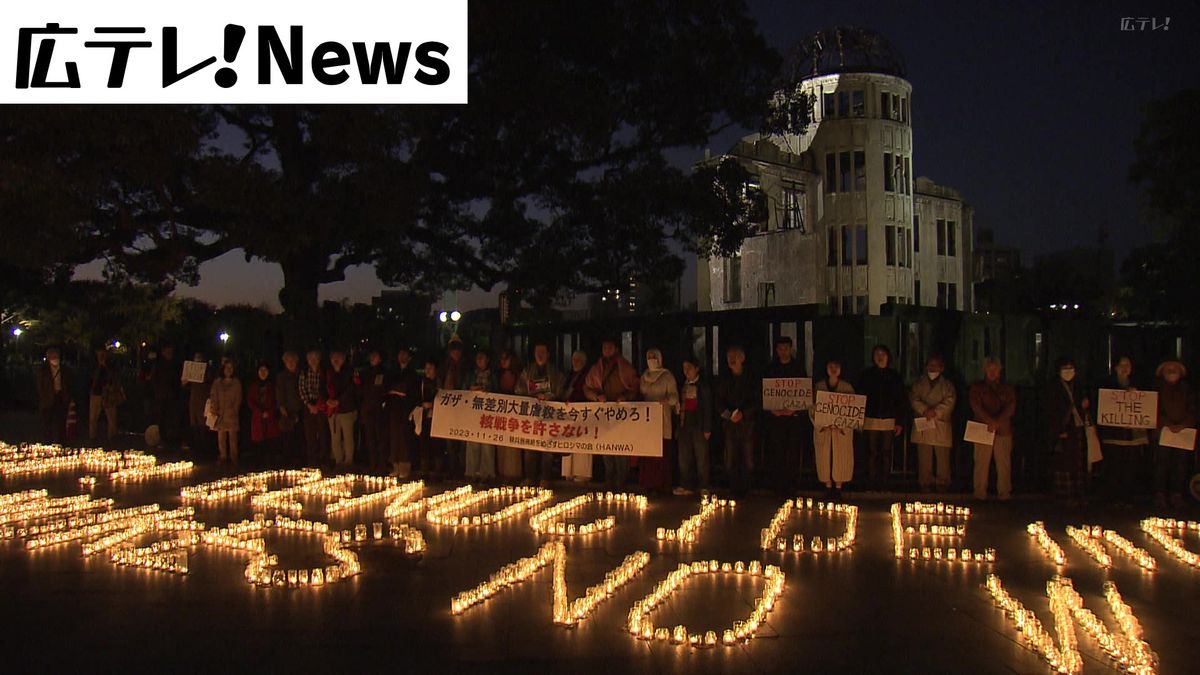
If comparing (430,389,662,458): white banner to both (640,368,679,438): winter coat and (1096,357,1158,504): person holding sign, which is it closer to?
(640,368,679,438): winter coat

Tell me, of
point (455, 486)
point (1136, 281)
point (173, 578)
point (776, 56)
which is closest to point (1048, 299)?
point (1136, 281)

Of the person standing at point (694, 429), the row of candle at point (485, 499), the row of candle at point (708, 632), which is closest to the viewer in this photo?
the row of candle at point (708, 632)

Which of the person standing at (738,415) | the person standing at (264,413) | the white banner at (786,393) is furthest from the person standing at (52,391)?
the white banner at (786,393)

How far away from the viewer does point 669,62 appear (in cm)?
1548

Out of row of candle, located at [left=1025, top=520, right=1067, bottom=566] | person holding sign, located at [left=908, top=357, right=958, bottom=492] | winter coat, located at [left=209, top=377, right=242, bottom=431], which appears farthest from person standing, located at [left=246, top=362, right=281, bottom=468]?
row of candle, located at [left=1025, top=520, right=1067, bottom=566]

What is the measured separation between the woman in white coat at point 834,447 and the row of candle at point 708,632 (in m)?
3.41

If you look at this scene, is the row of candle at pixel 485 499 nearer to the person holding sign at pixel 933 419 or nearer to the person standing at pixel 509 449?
the person standing at pixel 509 449

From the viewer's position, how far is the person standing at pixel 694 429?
10.4m

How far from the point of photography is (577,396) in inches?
429

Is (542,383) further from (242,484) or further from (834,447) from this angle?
(242,484)

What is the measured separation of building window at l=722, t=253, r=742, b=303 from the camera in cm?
3700

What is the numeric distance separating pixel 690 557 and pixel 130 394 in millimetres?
15573

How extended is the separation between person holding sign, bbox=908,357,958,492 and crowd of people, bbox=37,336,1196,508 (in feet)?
0.05

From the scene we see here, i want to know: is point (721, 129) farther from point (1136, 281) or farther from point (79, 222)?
point (1136, 281)
